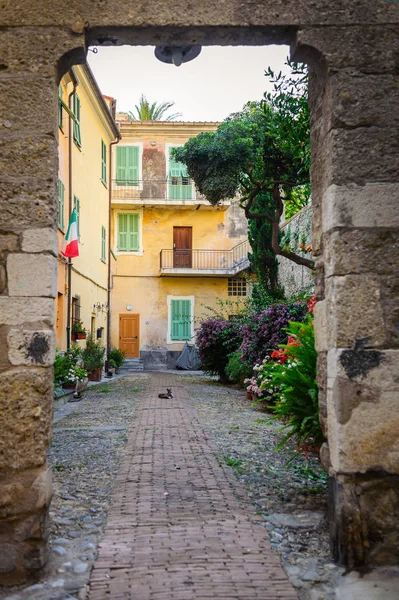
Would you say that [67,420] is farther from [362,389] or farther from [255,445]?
[362,389]

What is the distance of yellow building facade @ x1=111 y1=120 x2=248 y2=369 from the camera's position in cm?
2472

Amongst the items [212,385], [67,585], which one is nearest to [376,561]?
[67,585]

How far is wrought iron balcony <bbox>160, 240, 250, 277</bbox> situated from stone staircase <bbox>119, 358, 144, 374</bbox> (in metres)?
3.78

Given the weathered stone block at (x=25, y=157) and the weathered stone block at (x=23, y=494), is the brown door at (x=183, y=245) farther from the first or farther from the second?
the weathered stone block at (x=23, y=494)

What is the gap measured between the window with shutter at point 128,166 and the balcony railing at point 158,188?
0.04 m

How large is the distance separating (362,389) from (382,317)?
41 centimetres

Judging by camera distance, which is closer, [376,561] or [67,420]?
[376,561]

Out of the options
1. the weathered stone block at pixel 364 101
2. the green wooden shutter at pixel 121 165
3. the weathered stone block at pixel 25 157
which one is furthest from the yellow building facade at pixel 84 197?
the weathered stone block at pixel 364 101

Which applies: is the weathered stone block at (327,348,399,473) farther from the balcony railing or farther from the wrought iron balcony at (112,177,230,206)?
the balcony railing

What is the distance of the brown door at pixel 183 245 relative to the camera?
82.9 feet

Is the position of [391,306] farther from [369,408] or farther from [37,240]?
[37,240]

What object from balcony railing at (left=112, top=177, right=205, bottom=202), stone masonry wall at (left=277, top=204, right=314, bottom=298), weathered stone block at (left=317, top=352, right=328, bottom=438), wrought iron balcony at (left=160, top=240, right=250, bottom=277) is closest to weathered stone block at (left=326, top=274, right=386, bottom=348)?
weathered stone block at (left=317, top=352, right=328, bottom=438)

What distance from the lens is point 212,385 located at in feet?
49.5

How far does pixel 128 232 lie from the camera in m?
25.1
